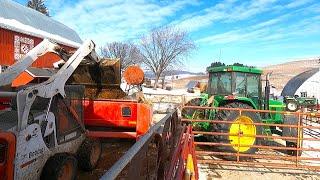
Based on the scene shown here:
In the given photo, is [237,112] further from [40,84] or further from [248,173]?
[40,84]

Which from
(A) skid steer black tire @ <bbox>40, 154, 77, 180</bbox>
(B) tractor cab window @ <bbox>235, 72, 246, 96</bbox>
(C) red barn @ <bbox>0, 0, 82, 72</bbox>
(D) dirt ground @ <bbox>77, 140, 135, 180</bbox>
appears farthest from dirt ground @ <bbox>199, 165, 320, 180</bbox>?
(C) red barn @ <bbox>0, 0, 82, 72</bbox>

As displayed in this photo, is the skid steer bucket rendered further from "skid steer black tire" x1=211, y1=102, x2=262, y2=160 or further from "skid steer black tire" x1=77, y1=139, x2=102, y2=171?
"skid steer black tire" x1=211, y1=102, x2=262, y2=160

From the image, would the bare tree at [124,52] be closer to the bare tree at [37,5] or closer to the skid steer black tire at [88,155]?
the bare tree at [37,5]

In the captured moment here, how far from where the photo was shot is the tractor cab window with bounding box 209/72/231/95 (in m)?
11.2

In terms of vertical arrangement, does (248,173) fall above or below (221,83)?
below

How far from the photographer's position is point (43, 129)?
461 cm

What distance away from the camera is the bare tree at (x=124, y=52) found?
56675mm

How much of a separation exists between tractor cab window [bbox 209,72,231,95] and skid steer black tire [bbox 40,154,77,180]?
23.1ft

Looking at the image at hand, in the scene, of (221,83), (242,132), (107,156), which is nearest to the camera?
(107,156)

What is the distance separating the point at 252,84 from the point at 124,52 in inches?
1955

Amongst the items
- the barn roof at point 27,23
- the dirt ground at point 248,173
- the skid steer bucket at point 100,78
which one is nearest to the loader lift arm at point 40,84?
the skid steer bucket at point 100,78

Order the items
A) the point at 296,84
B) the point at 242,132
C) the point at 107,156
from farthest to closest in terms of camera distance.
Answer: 1. the point at 296,84
2. the point at 242,132
3. the point at 107,156

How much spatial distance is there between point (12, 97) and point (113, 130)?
3.89 metres

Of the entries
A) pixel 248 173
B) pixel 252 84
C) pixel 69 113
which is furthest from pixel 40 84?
pixel 252 84
